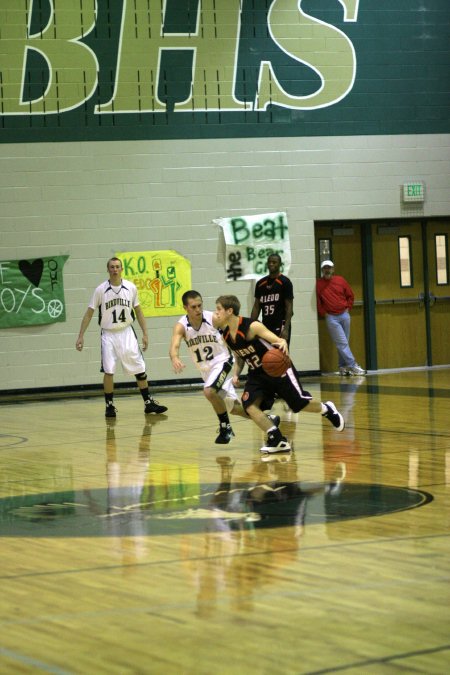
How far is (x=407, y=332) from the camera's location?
1972cm

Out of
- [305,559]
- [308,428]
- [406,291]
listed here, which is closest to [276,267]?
[308,428]

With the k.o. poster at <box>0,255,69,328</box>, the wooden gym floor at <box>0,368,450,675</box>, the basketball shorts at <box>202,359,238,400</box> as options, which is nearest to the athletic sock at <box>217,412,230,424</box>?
the basketball shorts at <box>202,359,238,400</box>

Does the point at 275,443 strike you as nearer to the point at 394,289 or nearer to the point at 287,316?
the point at 287,316

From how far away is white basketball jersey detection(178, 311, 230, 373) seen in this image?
38.0 feet

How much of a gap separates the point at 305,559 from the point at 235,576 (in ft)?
1.58

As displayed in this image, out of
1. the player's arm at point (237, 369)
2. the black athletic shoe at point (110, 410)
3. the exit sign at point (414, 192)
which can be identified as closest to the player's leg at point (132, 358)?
the black athletic shoe at point (110, 410)

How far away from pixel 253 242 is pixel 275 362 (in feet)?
28.4

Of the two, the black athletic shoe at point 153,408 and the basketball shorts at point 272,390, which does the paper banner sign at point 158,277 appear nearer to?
the black athletic shoe at point 153,408

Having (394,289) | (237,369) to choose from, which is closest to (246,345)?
(237,369)

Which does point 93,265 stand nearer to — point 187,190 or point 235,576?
point 187,190

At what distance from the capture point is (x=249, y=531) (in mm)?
6660

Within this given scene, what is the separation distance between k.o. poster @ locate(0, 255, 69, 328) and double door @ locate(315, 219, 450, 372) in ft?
14.5

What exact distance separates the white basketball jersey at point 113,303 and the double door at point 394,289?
5514 millimetres

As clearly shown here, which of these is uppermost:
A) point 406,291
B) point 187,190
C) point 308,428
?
point 187,190
